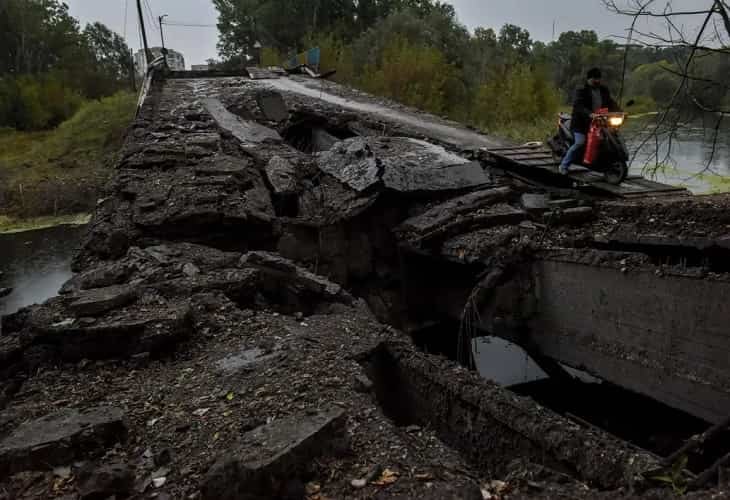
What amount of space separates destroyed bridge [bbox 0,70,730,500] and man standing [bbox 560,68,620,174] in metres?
0.55

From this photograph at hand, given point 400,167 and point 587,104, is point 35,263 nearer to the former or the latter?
point 400,167

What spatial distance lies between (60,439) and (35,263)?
1206cm

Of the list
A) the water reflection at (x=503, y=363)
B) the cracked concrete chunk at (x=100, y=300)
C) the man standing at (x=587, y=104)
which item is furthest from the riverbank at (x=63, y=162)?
the man standing at (x=587, y=104)

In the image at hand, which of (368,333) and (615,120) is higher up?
(615,120)

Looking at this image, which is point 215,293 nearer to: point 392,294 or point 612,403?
point 392,294

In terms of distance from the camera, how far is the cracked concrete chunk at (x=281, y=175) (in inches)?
275

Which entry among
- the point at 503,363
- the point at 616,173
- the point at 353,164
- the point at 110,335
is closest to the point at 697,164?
the point at 616,173

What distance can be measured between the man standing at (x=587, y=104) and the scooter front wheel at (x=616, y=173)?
44cm

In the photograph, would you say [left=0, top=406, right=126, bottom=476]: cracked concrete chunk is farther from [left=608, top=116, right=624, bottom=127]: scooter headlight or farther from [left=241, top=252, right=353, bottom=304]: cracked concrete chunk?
[left=608, top=116, right=624, bottom=127]: scooter headlight

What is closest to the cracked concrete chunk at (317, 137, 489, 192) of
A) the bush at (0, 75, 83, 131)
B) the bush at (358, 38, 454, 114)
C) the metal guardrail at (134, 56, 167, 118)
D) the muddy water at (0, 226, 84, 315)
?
the muddy water at (0, 226, 84, 315)

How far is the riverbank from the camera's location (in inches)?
674

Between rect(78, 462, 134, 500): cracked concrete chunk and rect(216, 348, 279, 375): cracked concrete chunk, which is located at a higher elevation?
rect(216, 348, 279, 375): cracked concrete chunk

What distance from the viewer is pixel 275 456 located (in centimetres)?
215

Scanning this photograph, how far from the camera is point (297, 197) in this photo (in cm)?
707
